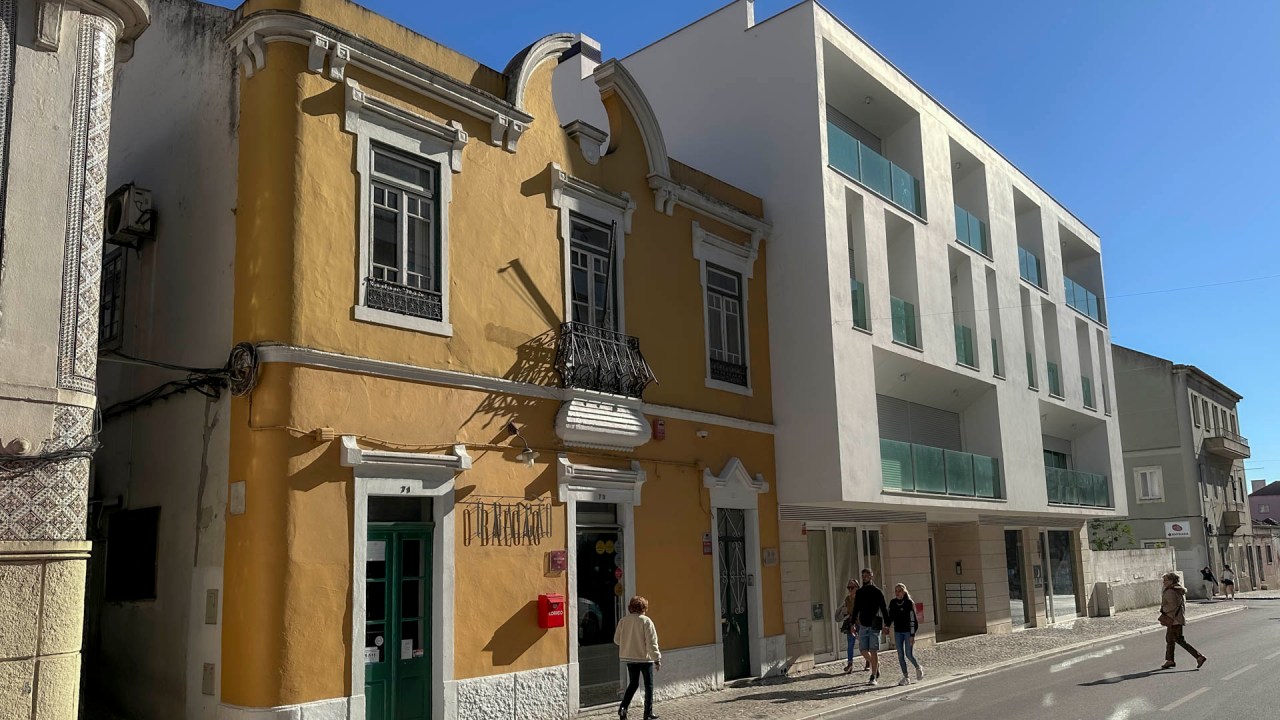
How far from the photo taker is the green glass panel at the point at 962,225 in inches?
892

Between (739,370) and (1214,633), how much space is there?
14.5m

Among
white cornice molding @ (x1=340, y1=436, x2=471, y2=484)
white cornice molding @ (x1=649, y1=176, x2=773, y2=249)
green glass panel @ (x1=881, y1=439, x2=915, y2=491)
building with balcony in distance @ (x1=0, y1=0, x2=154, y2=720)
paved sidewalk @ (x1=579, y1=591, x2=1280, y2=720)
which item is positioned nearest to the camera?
building with balcony in distance @ (x1=0, y1=0, x2=154, y2=720)

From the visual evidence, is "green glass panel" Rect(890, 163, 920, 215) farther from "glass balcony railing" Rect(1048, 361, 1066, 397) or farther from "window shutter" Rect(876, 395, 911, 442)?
"glass balcony railing" Rect(1048, 361, 1066, 397)

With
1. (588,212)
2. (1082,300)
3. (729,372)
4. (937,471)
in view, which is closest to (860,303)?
(729,372)

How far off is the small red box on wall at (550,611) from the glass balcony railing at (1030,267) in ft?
57.5

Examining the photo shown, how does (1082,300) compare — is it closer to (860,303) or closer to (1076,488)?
(1076,488)

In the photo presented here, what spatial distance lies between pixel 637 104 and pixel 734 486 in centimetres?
622

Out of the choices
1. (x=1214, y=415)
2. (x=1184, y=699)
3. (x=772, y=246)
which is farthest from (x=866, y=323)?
(x=1214, y=415)

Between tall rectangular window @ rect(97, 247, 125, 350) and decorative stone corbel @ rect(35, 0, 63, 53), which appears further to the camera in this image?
tall rectangular window @ rect(97, 247, 125, 350)

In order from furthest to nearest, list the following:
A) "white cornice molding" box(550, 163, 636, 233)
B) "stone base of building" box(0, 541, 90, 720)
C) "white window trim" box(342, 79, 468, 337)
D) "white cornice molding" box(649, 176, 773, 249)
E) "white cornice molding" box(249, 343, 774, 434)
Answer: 1. "white cornice molding" box(649, 176, 773, 249)
2. "white cornice molding" box(550, 163, 636, 233)
3. "white window trim" box(342, 79, 468, 337)
4. "white cornice molding" box(249, 343, 774, 434)
5. "stone base of building" box(0, 541, 90, 720)

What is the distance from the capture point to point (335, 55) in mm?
11109

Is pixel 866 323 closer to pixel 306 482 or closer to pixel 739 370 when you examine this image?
pixel 739 370

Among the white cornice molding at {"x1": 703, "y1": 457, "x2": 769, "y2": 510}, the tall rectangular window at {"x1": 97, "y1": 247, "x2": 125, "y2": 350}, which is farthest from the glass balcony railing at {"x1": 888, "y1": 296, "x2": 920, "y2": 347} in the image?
the tall rectangular window at {"x1": 97, "y1": 247, "x2": 125, "y2": 350}

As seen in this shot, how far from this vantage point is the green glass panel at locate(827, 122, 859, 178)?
18.0 m
